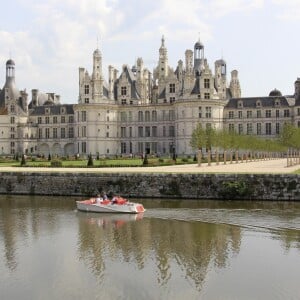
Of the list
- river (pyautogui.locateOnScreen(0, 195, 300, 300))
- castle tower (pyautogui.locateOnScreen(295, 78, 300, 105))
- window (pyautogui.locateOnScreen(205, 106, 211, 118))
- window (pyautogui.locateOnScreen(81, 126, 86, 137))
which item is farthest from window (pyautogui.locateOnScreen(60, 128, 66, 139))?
river (pyautogui.locateOnScreen(0, 195, 300, 300))

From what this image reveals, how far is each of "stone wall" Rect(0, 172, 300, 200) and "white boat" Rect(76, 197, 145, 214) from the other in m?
5.83

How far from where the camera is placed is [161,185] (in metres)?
35.6

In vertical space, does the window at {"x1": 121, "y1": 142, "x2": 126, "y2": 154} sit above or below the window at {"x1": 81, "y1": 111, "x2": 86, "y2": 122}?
below

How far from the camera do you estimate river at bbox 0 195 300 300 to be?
16.3 meters

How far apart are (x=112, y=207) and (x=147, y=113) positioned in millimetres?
57334

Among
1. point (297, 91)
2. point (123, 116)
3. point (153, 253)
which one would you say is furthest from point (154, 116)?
point (153, 253)

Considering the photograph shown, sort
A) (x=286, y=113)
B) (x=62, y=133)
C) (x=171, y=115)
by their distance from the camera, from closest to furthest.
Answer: (x=286, y=113) → (x=171, y=115) → (x=62, y=133)

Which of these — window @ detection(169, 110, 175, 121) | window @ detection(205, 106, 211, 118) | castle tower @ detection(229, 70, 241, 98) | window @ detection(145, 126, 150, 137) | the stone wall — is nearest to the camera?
the stone wall

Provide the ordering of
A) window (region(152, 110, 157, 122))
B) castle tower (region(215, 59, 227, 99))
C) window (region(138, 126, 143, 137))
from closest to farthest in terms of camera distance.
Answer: window (region(152, 110, 157, 122)), window (region(138, 126, 143, 137)), castle tower (region(215, 59, 227, 99))

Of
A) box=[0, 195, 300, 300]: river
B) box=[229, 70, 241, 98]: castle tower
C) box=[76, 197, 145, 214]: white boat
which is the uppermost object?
box=[229, 70, 241, 98]: castle tower

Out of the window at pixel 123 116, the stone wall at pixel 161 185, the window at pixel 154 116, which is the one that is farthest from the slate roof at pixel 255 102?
the stone wall at pixel 161 185

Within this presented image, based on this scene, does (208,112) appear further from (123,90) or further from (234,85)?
(234,85)

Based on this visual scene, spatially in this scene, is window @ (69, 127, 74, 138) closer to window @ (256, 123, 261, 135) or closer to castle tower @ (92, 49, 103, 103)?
castle tower @ (92, 49, 103, 103)

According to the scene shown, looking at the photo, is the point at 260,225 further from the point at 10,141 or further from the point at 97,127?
the point at 10,141
